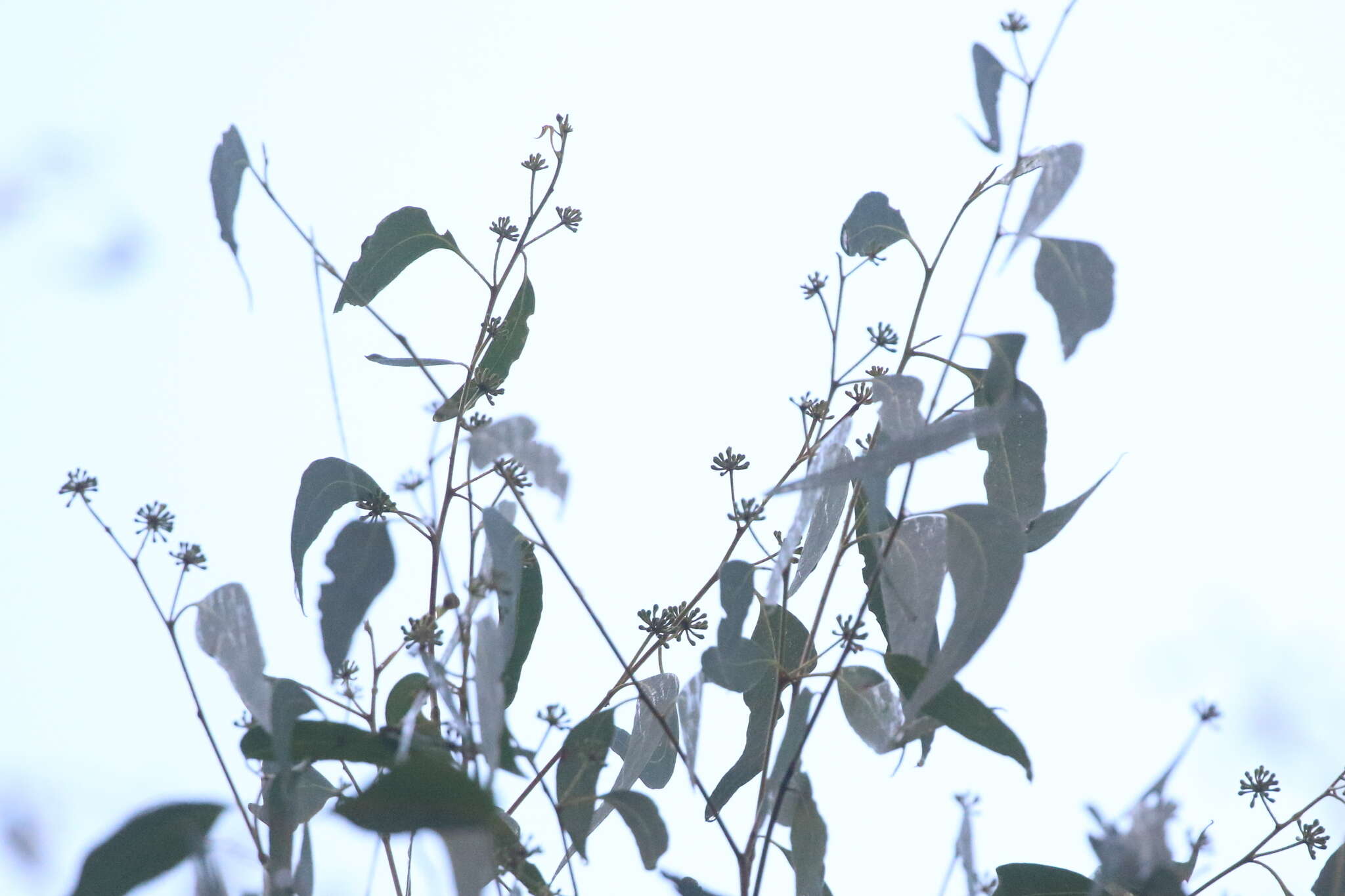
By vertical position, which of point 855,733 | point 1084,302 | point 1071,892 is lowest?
point 1071,892

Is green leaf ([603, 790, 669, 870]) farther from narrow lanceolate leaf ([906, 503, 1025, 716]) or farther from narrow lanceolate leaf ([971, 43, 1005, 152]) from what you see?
narrow lanceolate leaf ([971, 43, 1005, 152])

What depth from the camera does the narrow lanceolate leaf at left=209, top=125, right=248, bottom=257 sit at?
24.7 inches

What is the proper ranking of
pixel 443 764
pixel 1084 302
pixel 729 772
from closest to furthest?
pixel 443 764 → pixel 1084 302 → pixel 729 772

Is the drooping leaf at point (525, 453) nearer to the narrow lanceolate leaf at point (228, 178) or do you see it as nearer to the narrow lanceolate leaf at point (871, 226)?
the narrow lanceolate leaf at point (228, 178)

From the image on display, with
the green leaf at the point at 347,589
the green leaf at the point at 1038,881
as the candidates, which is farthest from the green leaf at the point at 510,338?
the green leaf at the point at 1038,881

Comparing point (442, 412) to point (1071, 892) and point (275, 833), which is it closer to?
point (275, 833)

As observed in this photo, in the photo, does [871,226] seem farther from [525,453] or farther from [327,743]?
[327,743]

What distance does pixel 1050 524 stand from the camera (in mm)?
754

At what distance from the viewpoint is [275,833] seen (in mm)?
632

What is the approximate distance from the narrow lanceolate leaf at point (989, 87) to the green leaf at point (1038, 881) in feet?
1.30

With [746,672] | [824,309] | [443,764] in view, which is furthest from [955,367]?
[443,764]

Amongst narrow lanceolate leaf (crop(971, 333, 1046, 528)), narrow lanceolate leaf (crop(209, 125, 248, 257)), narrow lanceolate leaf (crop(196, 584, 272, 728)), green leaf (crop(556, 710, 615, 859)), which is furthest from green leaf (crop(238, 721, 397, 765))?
narrow lanceolate leaf (crop(971, 333, 1046, 528))

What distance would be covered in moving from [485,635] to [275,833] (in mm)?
150

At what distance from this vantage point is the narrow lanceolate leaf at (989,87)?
0.65m
